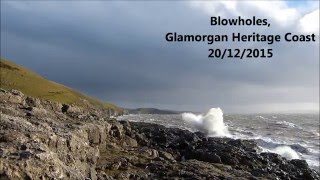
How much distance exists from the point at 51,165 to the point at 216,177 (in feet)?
58.6

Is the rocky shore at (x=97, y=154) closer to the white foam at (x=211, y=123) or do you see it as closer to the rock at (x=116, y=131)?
the rock at (x=116, y=131)

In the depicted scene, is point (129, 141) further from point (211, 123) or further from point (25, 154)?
point (211, 123)

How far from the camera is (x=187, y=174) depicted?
1387 inches

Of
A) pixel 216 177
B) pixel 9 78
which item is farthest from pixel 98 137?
pixel 9 78

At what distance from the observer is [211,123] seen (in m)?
122

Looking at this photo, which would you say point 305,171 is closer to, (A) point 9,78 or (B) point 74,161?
(B) point 74,161

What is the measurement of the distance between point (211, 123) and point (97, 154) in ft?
290

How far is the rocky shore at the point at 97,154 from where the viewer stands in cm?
Result: 2108

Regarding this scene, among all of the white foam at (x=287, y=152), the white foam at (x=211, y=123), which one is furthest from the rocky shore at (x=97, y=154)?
the white foam at (x=211, y=123)

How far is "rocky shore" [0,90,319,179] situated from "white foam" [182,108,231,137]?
4546 cm

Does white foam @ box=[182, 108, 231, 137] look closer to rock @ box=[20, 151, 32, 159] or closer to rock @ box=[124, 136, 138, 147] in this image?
rock @ box=[124, 136, 138, 147]

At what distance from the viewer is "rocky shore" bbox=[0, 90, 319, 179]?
830 inches

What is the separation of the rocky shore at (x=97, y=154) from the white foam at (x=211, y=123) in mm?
45458

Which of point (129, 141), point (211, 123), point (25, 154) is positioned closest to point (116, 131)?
point (129, 141)
